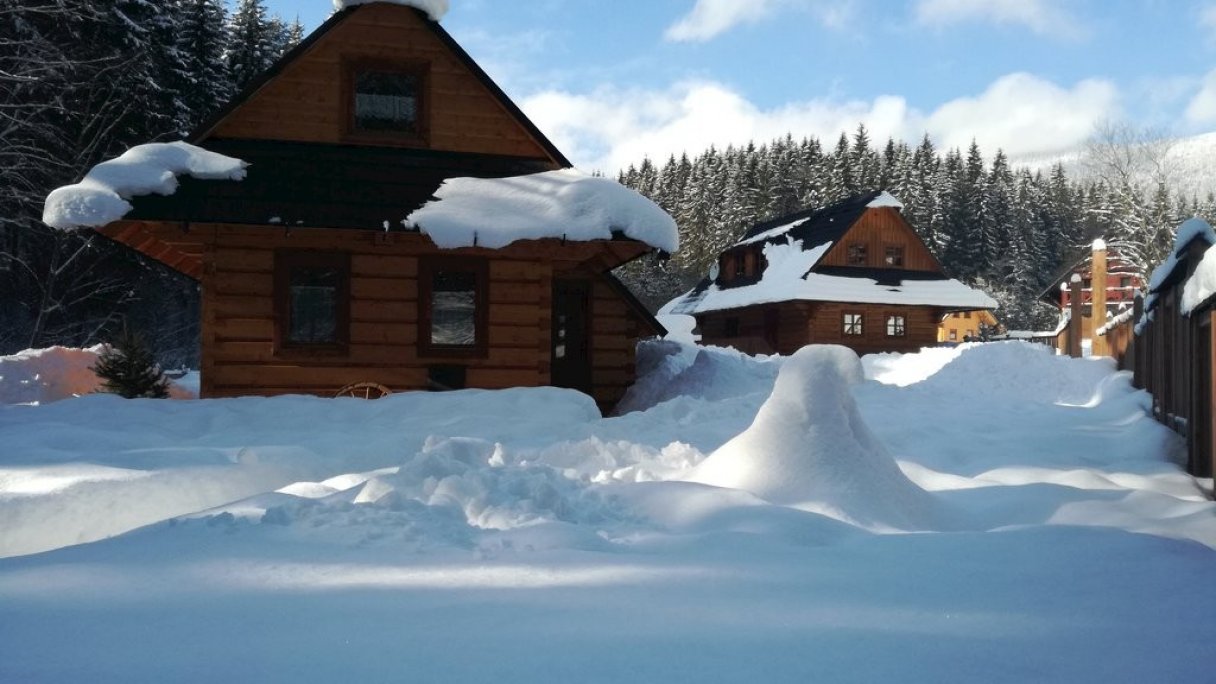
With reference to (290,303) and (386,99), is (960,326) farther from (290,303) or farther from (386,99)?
(290,303)

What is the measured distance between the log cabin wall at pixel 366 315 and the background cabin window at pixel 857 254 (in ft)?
84.8

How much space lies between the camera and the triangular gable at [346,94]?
1125 centimetres

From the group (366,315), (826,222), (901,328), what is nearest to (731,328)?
(826,222)

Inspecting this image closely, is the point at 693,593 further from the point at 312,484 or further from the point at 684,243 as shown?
the point at 684,243

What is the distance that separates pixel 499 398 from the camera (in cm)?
930

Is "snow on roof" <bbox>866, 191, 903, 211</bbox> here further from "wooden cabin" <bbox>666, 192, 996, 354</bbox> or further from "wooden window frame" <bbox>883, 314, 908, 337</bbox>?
"wooden window frame" <bbox>883, 314, 908, 337</bbox>

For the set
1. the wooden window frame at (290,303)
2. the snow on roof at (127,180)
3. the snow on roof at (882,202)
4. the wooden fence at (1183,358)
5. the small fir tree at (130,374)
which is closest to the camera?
the wooden fence at (1183,358)

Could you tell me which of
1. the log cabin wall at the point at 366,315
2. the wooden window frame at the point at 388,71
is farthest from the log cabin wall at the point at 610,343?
the wooden window frame at the point at 388,71

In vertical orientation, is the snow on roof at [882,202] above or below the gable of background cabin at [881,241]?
above

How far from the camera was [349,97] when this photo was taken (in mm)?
11516

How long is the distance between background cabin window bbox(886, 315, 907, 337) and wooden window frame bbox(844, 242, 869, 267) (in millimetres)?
2684

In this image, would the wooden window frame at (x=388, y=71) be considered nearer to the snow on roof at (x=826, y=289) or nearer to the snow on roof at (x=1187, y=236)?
the snow on roof at (x=1187, y=236)

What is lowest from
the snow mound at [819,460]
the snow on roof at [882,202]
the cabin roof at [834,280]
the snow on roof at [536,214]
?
the snow mound at [819,460]

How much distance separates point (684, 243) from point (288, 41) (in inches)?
1416
